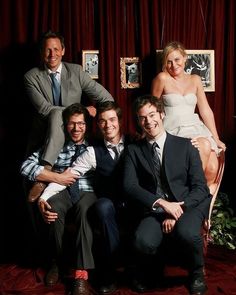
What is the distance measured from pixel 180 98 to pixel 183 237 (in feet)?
3.88

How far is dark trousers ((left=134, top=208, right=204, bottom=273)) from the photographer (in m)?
2.39

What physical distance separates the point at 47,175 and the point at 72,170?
6.6 inches

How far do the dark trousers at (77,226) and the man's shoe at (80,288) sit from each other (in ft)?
0.29

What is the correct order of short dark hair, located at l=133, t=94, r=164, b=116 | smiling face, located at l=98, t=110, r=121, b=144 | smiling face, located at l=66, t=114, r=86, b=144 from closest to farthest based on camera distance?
short dark hair, located at l=133, t=94, r=164, b=116 < smiling face, located at l=98, t=110, r=121, b=144 < smiling face, located at l=66, t=114, r=86, b=144

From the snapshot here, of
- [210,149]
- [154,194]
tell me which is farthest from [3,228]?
[210,149]

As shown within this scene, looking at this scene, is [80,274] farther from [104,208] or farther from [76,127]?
[76,127]

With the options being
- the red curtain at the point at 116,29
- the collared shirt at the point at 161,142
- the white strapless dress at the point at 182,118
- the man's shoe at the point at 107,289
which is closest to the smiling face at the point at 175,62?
the white strapless dress at the point at 182,118

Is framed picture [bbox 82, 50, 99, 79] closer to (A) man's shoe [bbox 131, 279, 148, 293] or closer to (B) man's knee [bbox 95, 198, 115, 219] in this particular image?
(B) man's knee [bbox 95, 198, 115, 219]

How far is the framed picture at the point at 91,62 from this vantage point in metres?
3.53

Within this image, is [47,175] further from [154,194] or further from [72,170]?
[154,194]

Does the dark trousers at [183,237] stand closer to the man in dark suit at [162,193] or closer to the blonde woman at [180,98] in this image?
the man in dark suit at [162,193]

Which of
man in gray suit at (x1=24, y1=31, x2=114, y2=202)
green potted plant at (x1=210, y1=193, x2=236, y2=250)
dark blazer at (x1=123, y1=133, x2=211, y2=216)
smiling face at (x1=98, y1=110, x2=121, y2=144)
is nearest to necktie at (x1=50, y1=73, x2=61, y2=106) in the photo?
man in gray suit at (x1=24, y1=31, x2=114, y2=202)

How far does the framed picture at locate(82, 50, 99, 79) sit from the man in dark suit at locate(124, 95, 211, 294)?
106 cm

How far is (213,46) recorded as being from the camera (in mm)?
3670
